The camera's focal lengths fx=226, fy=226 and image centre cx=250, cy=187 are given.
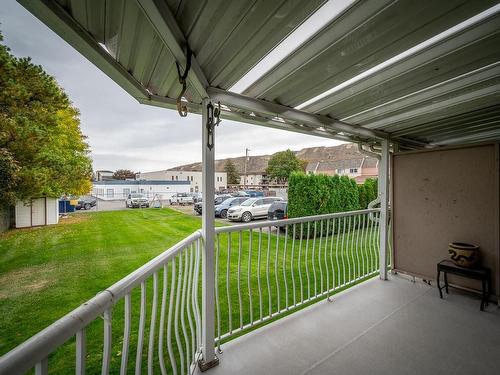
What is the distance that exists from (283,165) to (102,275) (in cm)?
2751

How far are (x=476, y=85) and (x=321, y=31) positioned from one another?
1.62 m

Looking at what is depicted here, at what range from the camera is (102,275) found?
4074 mm

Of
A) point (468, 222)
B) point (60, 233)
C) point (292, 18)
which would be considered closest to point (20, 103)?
point (60, 233)

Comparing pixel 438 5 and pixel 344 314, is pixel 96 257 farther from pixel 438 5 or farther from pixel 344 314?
pixel 438 5

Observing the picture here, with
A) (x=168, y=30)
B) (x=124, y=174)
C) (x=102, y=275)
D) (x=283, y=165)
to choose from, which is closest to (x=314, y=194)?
(x=102, y=275)

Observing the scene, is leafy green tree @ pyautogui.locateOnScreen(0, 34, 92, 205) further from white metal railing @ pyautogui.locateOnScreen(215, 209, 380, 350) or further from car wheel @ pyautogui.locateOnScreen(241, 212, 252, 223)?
car wheel @ pyautogui.locateOnScreen(241, 212, 252, 223)

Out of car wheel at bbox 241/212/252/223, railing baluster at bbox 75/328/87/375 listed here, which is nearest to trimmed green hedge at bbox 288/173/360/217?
car wheel at bbox 241/212/252/223

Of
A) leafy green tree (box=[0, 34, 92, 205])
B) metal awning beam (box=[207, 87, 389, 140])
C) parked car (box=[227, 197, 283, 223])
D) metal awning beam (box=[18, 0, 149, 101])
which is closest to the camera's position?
metal awning beam (box=[18, 0, 149, 101])

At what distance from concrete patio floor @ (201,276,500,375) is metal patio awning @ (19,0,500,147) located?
209cm

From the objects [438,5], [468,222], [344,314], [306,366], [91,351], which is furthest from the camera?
[468,222]

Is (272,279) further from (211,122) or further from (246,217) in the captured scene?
(246,217)

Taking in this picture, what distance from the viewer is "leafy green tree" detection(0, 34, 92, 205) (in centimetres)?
519

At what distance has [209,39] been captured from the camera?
118 cm

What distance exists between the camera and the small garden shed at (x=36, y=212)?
345 inches
